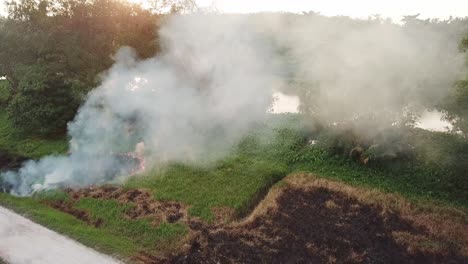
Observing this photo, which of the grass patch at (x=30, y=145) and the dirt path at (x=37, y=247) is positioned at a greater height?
the grass patch at (x=30, y=145)

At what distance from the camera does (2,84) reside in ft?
131

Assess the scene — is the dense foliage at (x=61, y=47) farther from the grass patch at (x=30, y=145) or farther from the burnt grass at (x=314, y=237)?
the burnt grass at (x=314, y=237)

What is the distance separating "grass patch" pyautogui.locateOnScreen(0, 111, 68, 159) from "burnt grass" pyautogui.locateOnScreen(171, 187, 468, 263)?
1183cm

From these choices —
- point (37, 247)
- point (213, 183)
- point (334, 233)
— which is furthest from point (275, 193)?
point (37, 247)

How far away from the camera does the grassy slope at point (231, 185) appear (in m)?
15.8

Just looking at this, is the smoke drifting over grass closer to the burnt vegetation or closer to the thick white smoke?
the thick white smoke

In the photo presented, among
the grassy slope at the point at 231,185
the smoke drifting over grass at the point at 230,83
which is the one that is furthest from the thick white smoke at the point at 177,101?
the grassy slope at the point at 231,185

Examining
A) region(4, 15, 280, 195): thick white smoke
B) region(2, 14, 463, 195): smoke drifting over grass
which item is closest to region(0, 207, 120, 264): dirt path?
region(2, 14, 463, 195): smoke drifting over grass

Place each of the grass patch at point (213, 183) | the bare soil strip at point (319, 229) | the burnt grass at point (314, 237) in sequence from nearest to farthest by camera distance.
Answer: the burnt grass at point (314, 237), the bare soil strip at point (319, 229), the grass patch at point (213, 183)

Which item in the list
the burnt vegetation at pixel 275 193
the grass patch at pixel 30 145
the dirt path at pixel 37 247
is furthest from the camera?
the grass patch at pixel 30 145

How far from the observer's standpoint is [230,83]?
25359mm

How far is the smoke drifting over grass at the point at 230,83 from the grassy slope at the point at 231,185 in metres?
1.61

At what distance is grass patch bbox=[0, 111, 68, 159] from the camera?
77.0 feet

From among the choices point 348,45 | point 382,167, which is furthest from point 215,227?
point 348,45
